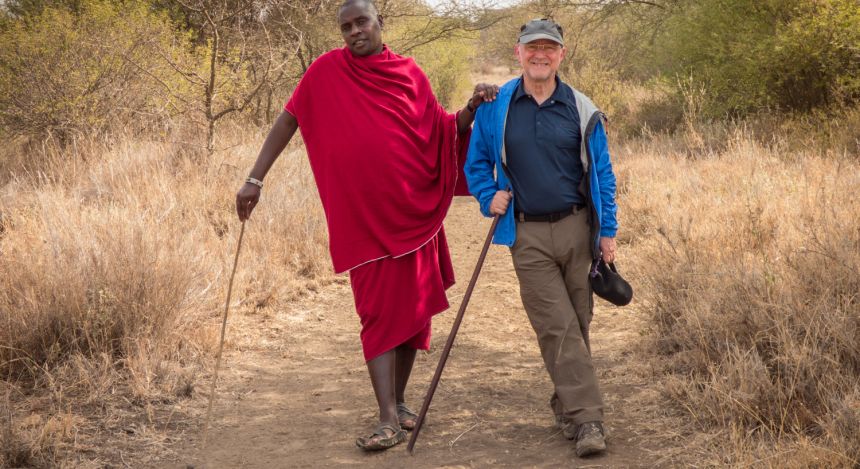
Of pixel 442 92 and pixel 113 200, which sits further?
pixel 442 92

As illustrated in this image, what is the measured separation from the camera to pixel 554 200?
11.8 feet

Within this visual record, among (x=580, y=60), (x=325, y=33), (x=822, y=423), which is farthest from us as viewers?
(x=580, y=60)

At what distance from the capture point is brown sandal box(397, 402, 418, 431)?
3941mm

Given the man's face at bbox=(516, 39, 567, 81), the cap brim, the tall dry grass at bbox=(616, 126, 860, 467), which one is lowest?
the tall dry grass at bbox=(616, 126, 860, 467)

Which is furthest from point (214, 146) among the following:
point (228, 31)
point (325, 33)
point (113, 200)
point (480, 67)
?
Result: point (480, 67)

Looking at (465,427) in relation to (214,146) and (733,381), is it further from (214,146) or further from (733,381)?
(214,146)

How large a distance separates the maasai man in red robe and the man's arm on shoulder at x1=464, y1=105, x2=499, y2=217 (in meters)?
0.09

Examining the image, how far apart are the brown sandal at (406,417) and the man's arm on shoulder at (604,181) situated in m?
1.25

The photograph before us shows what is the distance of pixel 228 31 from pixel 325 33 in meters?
2.93

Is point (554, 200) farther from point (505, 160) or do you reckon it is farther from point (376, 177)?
point (376, 177)

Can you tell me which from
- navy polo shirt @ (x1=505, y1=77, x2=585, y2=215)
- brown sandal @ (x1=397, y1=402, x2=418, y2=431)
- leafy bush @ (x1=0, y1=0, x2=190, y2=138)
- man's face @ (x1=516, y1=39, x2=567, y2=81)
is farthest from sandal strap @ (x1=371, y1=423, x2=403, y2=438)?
leafy bush @ (x1=0, y1=0, x2=190, y2=138)

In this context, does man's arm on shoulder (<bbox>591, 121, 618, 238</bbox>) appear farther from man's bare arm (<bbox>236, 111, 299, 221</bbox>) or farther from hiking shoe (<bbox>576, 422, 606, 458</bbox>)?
man's bare arm (<bbox>236, 111, 299, 221</bbox>)

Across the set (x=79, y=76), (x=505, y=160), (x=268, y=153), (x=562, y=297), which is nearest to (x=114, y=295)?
(x=268, y=153)

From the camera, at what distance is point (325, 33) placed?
14.2 meters
